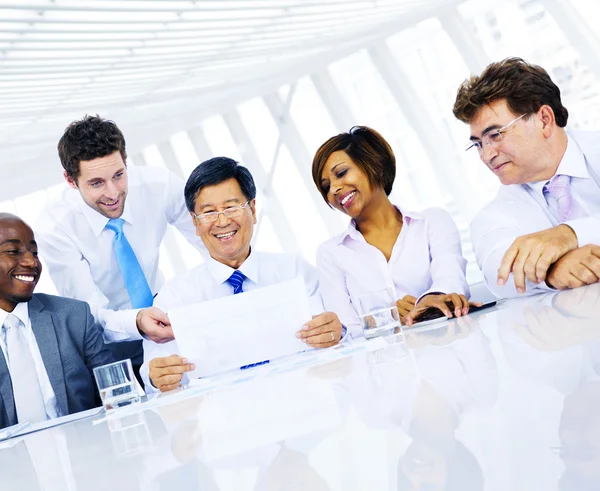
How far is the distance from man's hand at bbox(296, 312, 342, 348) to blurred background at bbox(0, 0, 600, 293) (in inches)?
133

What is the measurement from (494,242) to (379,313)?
0.69 meters

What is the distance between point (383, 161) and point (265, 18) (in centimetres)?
511

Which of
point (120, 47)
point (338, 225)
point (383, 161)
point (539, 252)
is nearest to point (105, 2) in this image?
point (120, 47)

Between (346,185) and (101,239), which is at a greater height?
(101,239)

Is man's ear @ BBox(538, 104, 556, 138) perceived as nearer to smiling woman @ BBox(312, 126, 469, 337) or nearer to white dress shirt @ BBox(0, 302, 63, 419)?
smiling woman @ BBox(312, 126, 469, 337)

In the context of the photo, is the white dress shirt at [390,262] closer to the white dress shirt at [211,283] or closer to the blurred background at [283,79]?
the white dress shirt at [211,283]

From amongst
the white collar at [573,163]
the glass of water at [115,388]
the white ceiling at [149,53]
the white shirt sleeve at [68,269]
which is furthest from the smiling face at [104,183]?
the white collar at [573,163]

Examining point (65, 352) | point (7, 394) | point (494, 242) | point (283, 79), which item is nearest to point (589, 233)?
point (494, 242)

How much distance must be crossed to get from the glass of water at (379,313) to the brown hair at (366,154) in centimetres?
112

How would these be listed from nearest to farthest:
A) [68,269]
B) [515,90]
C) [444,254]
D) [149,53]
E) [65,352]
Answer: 1. [515,90]
2. [65,352]
3. [444,254]
4. [68,269]
5. [149,53]

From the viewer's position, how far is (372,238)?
3141 millimetres

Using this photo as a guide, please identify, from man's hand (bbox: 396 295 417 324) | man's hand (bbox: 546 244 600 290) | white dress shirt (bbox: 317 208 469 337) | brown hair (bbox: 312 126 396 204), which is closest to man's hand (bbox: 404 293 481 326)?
man's hand (bbox: 396 295 417 324)

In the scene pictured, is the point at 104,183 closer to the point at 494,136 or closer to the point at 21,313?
the point at 21,313

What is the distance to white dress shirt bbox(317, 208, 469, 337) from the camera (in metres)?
2.97
